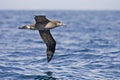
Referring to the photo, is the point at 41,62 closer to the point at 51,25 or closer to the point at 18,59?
the point at 18,59

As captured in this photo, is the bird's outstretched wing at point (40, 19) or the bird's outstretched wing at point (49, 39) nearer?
the bird's outstretched wing at point (40, 19)

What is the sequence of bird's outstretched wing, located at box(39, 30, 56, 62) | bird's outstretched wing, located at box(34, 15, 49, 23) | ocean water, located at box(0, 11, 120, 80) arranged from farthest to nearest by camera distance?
bird's outstretched wing, located at box(39, 30, 56, 62) → ocean water, located at box(0, 11, 120, 80) → bird's outstretched wing, located at box(34, 15, 49, 23)

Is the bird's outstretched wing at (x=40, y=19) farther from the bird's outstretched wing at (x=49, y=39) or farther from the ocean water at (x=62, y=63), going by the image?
the bird's outstretched wing at (x=49, y=39)

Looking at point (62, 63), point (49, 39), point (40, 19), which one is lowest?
point (62, 63)

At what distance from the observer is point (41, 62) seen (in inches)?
730

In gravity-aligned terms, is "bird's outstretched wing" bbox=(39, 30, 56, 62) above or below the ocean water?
above

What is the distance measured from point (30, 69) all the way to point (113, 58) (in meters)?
5.20

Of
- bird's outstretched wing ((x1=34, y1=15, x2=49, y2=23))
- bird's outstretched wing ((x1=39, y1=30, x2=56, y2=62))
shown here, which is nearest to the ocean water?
bird's outstretched wing ((x1=34, y1=15, x2=49, y2=23))

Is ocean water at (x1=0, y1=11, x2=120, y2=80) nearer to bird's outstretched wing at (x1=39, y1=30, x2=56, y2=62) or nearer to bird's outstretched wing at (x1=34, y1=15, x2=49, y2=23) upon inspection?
bird's outstretched wing at (x1=34, y1=15, x2=49, y2=23)

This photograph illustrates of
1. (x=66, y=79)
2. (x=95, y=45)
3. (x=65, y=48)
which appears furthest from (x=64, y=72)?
(x=95, y=45)

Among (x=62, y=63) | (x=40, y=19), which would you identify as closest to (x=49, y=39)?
(x=40, y=19)

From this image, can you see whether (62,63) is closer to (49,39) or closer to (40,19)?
(49,39)

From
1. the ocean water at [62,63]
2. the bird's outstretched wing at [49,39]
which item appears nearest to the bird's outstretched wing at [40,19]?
the ocean water at [62,63]

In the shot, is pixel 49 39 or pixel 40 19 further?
pixel 49 39
